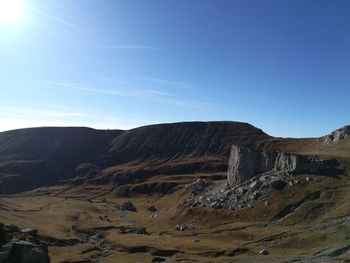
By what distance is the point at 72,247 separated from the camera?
115812mm

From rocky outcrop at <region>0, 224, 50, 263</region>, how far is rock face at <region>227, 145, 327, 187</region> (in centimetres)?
10233

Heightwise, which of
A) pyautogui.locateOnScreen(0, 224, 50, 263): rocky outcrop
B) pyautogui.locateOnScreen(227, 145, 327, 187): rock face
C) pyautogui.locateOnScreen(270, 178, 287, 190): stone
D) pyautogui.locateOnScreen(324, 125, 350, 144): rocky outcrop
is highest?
pyautogui.locateOnScreen(324, 125, 350, 144): rocky outcrop

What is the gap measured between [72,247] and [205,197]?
68794mm

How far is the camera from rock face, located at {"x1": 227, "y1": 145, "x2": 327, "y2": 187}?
151 meters

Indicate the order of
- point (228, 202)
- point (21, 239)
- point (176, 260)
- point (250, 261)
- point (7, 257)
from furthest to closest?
1. point (228, 202)
2. point (176, 260)
3. point (250, 261)
4. point (21, 239)
5. point (7, 257)

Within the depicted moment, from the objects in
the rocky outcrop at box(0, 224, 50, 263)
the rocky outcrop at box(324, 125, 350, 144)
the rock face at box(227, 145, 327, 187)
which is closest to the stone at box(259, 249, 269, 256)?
the rocky outcrop at box(0, 224, 50, 263)

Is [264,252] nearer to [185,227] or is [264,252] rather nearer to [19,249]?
[185,227]

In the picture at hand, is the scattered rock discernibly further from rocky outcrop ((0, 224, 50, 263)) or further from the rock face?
rocky outcrop ((0, 224, 50, 263))

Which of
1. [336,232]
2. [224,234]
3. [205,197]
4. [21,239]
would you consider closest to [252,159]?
[205,197]

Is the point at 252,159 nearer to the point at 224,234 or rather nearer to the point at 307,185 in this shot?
the point at 307,185

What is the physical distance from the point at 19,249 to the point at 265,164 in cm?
12273

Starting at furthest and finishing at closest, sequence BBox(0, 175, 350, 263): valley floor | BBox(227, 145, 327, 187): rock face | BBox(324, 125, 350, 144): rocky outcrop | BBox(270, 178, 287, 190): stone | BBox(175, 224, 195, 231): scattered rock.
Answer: BBox(324, 125, 350, 144): rocky outcrop → BBox(227, 145, 327, 187): rock face → BBox(270, 178, 287, 190): stone → BBox(175, 224, 195, 231): scattered rock → BBox(0, 175, 350, 263): valley floor

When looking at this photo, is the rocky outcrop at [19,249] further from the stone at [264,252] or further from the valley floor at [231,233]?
the stone at [264,252]

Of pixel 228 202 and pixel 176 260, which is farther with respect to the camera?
pixel 228 202
